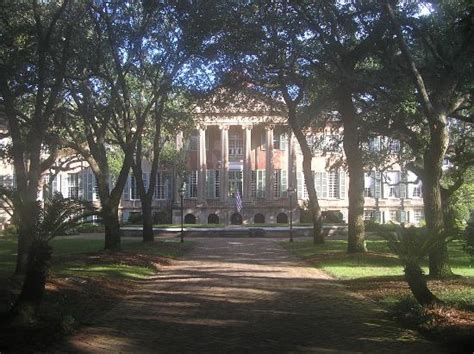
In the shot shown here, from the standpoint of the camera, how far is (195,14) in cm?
1728

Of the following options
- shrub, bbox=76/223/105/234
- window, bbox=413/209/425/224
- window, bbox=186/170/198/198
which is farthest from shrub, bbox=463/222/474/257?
window, bbox=413/209/425/224

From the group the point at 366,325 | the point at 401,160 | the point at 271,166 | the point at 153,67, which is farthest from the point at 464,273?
the point at 271,166

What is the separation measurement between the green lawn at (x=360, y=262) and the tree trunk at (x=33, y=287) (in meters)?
9.09

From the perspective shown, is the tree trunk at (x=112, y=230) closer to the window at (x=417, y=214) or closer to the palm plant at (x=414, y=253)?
the palm plant at (x=414, y=253)

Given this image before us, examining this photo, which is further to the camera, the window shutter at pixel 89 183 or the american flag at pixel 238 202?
the window shutter at pixel 89 183

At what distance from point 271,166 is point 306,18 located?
39.1 meters

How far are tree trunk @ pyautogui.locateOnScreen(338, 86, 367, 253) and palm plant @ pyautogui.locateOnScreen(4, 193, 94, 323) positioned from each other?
47.2 feet

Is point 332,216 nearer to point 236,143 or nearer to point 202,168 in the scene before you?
point 236,143

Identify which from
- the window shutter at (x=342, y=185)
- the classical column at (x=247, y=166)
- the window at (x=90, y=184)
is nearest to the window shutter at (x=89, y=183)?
the window at (x=90, y=184)

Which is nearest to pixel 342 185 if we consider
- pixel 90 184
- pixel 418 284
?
pixel 90 184

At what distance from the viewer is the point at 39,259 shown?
9.38m

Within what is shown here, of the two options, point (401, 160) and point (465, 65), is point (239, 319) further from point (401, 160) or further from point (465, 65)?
point (401, 160)

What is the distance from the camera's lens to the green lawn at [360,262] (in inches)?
669

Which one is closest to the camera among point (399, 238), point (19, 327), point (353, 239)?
point (19, 327)
